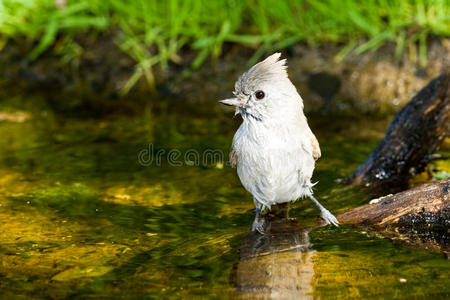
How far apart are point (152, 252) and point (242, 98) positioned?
1078 millimetres

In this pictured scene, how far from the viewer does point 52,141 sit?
18.4 feet

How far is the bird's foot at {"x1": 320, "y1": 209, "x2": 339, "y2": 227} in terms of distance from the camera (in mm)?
A: 3812

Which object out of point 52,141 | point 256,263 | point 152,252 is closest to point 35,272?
point 152,252

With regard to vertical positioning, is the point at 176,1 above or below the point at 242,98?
above

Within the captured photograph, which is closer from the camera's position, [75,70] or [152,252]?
[152,252]

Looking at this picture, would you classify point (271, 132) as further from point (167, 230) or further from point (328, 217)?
point (167, 230)

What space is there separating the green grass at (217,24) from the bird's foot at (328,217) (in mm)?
2897

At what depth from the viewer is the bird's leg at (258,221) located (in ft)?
12.7

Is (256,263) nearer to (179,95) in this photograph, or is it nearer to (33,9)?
(179,95)

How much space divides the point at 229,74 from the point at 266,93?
2.93 m

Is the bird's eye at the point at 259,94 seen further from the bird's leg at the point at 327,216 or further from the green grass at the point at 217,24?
the green grass at the point at 217,24

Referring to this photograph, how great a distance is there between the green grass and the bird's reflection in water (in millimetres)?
3086

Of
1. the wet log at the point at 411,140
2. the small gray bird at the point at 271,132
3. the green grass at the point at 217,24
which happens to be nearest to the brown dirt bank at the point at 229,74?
the green grass at the point at 217,24

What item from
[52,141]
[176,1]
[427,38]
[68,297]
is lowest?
[68,297]
